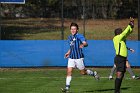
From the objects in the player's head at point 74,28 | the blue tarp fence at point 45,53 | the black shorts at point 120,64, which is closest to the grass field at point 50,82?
the blue tarp fence at point 45,53

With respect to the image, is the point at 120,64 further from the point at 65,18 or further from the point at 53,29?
the point at 53,29

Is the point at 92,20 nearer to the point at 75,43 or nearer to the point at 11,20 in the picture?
the point at 11,20

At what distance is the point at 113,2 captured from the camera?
34438mm

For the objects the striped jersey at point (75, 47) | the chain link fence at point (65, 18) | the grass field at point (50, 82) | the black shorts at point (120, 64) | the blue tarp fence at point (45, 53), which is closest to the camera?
the black shorts at point (120, 64)

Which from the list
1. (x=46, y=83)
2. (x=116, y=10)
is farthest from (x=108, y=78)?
(x=116, y=10)

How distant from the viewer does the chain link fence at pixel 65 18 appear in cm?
3241

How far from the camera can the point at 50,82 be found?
16656 mm

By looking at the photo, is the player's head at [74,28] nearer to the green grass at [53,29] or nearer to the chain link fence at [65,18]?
the chain link fence at [65,18]

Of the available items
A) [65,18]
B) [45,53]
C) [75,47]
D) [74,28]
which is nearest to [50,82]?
[75,47]

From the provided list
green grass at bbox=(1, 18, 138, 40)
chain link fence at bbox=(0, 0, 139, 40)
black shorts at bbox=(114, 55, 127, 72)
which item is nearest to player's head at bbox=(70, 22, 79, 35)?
black shorts at bbox=(114, 55, 127, 72)

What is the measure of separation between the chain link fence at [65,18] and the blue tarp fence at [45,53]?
7824 mm

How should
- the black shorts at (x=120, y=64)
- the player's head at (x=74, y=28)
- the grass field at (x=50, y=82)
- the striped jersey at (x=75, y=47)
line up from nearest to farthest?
the black shorts at (x=120, y=64)
the player's head at (x=74, y=28)
the striped jersey at (x=75, y=47)
the grass field at (x=50, y=82)

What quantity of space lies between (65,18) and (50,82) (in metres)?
17.4

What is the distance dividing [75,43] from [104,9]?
20.2m
